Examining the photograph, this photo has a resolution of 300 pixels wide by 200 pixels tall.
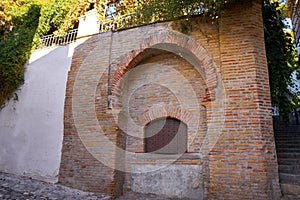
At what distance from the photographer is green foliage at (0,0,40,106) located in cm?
764

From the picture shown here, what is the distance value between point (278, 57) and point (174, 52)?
2543mm

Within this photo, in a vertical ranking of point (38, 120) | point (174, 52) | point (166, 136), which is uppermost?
point (174, 52)

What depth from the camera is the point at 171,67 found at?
5.88m

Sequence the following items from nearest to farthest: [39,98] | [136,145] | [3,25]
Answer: [136,145], [39,98], [3,25]

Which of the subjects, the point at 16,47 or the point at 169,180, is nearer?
the point at 169,180

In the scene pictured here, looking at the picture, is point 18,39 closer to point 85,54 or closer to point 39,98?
point 39,98

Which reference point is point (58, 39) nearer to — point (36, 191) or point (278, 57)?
point (36, 191)

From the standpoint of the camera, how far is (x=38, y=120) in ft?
22.1

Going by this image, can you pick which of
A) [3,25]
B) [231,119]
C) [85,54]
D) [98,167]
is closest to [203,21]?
[231,119]

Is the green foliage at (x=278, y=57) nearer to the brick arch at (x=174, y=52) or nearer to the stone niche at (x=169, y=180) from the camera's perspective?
the brick arch at (x=174, y=52)

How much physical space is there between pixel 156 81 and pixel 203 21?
5.92 feet

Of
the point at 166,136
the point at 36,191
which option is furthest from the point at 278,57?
the point at 36,191

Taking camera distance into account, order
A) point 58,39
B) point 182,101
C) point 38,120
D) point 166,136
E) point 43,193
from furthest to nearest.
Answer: point 58,39
point 38,120
point 166,136
point 182,101
point 43,193

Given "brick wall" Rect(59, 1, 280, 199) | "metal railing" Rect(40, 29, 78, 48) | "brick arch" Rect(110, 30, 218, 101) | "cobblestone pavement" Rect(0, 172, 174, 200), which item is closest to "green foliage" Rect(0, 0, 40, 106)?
"metal railing" Rect(40, 29, 78, 48)
